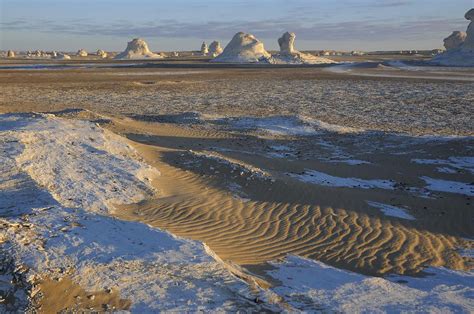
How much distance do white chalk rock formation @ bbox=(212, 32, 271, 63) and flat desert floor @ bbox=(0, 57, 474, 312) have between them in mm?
71394

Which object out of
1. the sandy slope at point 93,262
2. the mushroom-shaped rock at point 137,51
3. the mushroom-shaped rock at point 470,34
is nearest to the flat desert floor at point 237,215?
the sandy slope at point 93,262

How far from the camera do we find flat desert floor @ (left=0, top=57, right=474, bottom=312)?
530 cm

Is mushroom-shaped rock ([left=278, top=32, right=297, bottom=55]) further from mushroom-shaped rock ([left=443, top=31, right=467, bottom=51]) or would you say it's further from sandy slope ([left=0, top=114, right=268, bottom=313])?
sandy slope ([left=0, top=114, right=268, bottom=313])

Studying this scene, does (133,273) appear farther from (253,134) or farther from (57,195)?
(253,134)

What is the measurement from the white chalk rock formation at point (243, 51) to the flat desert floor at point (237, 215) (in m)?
71.4

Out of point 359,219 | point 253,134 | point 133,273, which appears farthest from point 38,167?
point 253,134

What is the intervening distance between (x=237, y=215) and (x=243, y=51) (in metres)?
87.4

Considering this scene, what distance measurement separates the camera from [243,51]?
309 ft

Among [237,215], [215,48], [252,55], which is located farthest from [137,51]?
[237,215]

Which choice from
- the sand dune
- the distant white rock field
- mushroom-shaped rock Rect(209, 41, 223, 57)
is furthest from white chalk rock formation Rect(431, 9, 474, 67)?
mushroom-shaped rock Rect(209, 41, 223, 57)

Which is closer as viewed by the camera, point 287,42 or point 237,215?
point 237,215

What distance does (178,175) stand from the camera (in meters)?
11.7

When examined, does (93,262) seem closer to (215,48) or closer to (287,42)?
(287,42)

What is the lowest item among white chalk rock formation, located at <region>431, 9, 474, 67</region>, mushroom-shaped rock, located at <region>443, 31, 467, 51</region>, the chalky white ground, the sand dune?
the sand dune
